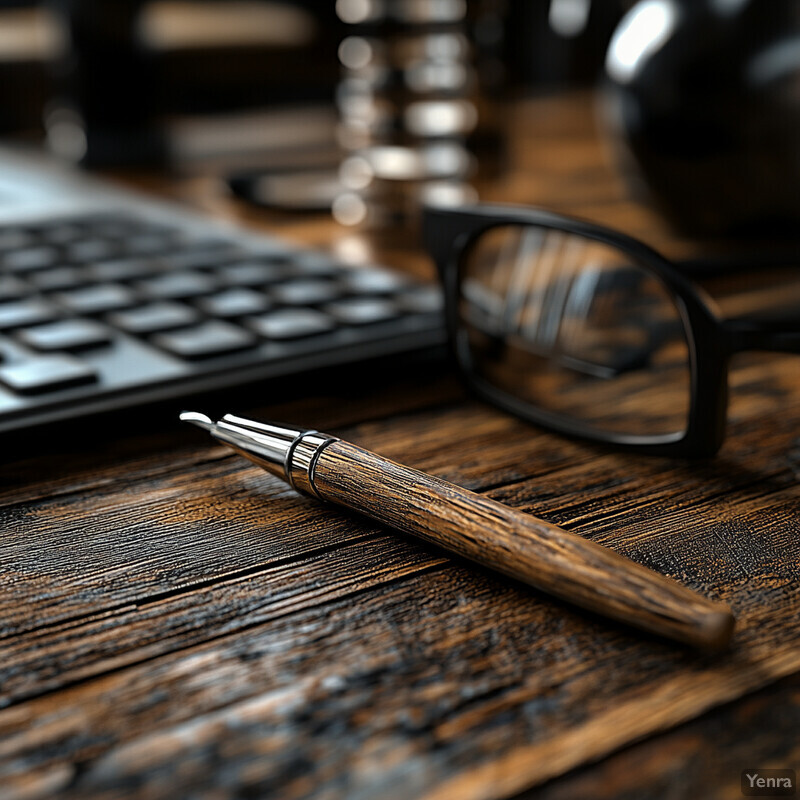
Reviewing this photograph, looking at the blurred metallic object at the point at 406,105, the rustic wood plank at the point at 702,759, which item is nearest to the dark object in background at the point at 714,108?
the blurred metallic object at the point at 406,105

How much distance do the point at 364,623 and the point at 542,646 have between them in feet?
0.14

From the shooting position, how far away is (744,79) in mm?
601

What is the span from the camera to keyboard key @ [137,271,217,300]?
0.46 metres

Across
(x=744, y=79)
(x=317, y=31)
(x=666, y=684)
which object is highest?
(x=317, y=31)

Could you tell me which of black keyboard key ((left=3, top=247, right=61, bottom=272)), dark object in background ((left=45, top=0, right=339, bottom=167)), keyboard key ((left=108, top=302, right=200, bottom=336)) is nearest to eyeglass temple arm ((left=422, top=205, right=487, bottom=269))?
keyboard key ((left=108, top=302, right=200, bottom=336))

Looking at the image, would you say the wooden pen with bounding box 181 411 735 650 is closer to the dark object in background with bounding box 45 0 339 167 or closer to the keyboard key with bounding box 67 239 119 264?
the keyboard key with bounding box 67 239 119 264

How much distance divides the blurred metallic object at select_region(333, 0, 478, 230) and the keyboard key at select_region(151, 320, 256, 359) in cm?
33

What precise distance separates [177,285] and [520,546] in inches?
11.0

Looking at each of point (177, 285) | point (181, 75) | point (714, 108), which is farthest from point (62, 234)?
point (181, 75)

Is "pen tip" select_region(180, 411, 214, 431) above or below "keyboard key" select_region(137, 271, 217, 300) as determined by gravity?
below

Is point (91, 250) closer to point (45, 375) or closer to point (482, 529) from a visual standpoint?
point (45, 375)

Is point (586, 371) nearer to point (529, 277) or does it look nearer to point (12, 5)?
point (529, 277)

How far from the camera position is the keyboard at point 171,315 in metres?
0.36

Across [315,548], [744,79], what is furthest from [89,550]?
[744,79]
